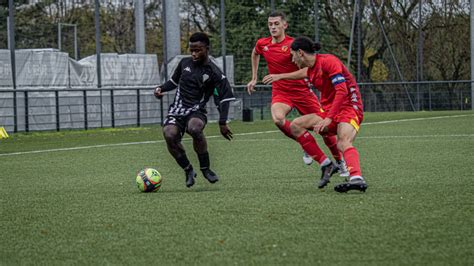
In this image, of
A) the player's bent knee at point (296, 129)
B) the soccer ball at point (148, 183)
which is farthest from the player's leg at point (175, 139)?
the player's bent knee at point (296, 129)

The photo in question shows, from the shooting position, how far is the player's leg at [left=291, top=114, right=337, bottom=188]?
32.6 ft

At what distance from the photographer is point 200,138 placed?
10477 millimetres

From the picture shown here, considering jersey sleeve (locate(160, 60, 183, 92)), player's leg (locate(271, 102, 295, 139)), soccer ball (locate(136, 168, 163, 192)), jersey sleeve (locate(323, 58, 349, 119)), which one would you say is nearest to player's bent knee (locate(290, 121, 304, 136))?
player's leg (locate(271, 102, 295, 139))

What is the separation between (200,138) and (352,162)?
207cm

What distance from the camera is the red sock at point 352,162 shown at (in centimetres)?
895

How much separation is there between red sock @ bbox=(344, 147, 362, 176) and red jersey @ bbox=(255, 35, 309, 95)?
304cm

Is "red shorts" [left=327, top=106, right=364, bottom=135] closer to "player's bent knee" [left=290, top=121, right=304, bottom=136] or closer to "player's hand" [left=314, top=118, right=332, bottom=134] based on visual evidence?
"player's hand" [left=314, top=118, right=332, bottom=134]

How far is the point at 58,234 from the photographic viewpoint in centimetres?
684

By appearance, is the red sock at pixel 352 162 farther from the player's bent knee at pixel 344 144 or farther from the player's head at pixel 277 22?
the player's head at pixel 277 22

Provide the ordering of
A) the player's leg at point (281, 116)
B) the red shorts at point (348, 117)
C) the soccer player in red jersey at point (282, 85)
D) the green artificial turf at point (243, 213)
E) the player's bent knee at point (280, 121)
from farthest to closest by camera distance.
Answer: the soccer player in red jersey at point (282, 85)
the player's bent knee at point (280, 121)
the player's leg at point (281, 116)
the red shorts at point (348, 117)
the green artificial turf at point (243, 213)

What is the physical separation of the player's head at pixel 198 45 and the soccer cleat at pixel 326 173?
1.77 metres

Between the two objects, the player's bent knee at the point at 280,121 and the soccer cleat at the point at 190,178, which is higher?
the player's bent knee at the point at 280,121

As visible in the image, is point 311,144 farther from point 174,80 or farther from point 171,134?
point 174,80

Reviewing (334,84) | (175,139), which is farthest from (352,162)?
(175,139)
